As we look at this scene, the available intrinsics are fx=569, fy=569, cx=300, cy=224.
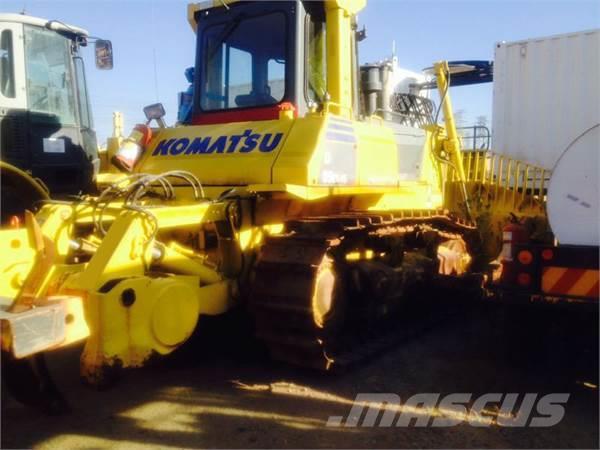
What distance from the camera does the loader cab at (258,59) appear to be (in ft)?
14.8

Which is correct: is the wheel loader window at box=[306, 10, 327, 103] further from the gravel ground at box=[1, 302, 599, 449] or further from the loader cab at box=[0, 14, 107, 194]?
the loader cab at box=[0, 14, 107, 194]

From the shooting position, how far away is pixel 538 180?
6.63m

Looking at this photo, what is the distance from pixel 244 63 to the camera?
15.9 feet

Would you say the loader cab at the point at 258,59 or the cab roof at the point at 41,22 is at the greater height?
the cab roof at the point at 41,22

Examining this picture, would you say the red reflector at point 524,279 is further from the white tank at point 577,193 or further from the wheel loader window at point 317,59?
the wheel loader window at point 317,59

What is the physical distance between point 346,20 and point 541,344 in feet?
9.92

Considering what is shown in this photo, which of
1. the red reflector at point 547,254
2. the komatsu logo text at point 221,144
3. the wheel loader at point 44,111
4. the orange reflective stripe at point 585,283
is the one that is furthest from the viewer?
the wheel loader at point 44,111

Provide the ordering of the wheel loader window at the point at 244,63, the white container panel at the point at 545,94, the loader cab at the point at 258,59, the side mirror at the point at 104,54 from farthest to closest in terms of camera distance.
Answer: the side mirror at the point at 104,54
the white container panel at the point at 545,94
the wheel loader window at the point at 244,63
the loader cab at the point at 258,59

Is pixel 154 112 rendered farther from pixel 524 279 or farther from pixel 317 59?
pixel 524 279

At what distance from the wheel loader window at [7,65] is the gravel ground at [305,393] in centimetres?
285

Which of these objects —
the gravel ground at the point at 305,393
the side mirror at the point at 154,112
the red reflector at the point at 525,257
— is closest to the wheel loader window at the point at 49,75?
the side mirror at the point at 154,112

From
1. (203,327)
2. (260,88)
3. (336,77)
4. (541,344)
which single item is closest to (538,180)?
(541,344)

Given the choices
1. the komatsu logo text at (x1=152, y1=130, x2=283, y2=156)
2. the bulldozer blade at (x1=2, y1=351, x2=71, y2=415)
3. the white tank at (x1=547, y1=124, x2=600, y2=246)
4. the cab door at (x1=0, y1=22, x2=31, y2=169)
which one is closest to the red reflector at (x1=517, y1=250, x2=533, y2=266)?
the white tank at (x1=547, y1=124, x2=600, y2=246)

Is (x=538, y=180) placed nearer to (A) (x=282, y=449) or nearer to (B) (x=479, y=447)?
(B) (x=479, y=447)
